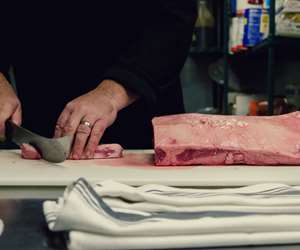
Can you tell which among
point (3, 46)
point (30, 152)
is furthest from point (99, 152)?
point (3, 46)

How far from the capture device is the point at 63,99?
52.7 inches

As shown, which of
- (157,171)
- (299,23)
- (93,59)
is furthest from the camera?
(299,23)

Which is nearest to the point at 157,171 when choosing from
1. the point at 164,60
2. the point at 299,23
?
the point at 164,60

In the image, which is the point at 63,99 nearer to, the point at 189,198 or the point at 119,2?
the point at 119,2

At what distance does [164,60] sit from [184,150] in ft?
1.09

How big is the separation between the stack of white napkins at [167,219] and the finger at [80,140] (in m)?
0.41

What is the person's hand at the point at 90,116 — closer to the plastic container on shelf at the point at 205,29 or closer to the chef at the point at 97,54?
the chef at the point at 97,54

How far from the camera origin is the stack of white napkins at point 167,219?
459 mm

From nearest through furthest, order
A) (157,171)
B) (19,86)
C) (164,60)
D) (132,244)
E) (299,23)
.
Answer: (132,244) < (157,171) < (164,60) < (19,86) < (299,23)

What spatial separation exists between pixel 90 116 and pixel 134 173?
8.8 inches

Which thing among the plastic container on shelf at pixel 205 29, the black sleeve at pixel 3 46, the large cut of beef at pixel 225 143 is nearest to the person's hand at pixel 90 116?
the large cut of beef at pixel 225 143

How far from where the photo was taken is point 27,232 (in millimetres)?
529

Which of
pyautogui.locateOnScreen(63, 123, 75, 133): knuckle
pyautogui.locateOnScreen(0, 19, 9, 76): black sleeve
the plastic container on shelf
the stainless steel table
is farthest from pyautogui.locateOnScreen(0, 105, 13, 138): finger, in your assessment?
the plastic container on shelf

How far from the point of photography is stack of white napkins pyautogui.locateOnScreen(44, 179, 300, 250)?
0.46 metres
